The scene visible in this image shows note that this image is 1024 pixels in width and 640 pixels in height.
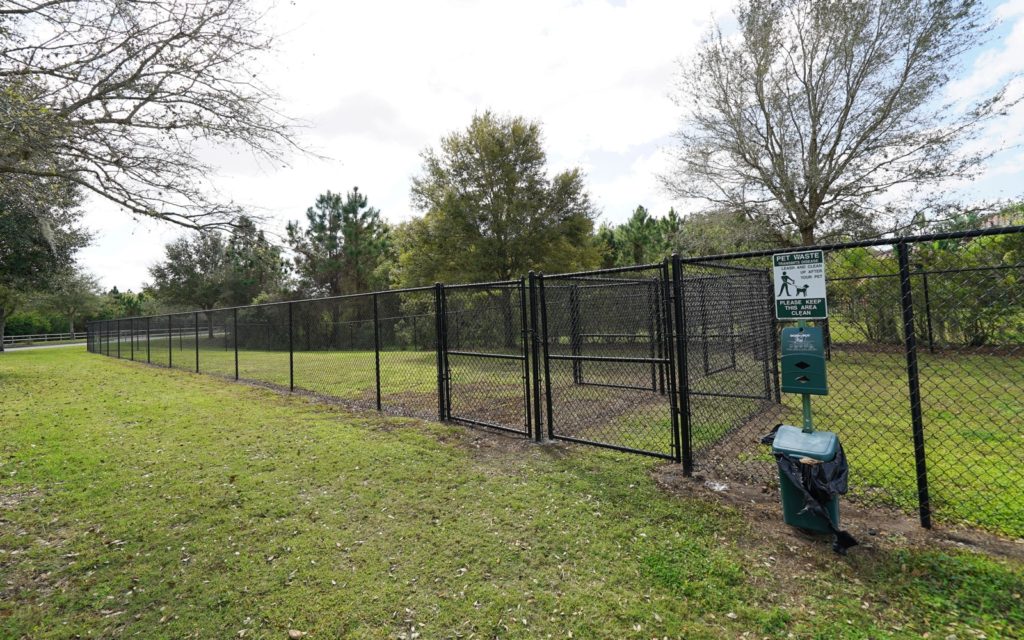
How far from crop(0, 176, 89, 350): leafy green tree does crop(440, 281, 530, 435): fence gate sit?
12.4ft

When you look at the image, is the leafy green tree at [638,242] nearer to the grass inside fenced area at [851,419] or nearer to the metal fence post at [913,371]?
the grass inside fenced area at [851,419]

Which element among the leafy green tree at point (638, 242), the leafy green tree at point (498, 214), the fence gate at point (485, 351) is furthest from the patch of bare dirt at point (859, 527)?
the leafy green tree at point (638, 242)

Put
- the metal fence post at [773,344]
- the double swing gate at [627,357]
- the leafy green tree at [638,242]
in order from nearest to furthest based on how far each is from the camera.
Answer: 1. the double swing gate at [627,357]
2. the metal fence post at [773,344]
3. the leafy green tree at [638,242]

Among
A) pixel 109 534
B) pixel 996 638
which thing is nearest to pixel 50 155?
pixel 109 534

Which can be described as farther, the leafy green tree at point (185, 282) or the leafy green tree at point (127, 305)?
the leafy green tree at point (127, 305)

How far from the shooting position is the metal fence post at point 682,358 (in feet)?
11.9

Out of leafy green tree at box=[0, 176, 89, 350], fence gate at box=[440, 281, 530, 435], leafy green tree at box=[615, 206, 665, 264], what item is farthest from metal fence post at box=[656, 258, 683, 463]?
leafy green tree at box=[615, 206, 665, 264]

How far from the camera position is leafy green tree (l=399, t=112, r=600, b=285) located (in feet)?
51.8

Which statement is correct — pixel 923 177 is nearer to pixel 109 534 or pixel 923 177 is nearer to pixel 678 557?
pixel 678 557

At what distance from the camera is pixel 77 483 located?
4.21m

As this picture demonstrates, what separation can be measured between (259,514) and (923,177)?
14.5 metres

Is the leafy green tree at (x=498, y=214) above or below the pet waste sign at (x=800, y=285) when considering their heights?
above

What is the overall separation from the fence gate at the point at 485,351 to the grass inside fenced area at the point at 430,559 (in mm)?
1149

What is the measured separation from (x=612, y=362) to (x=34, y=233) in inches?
514
